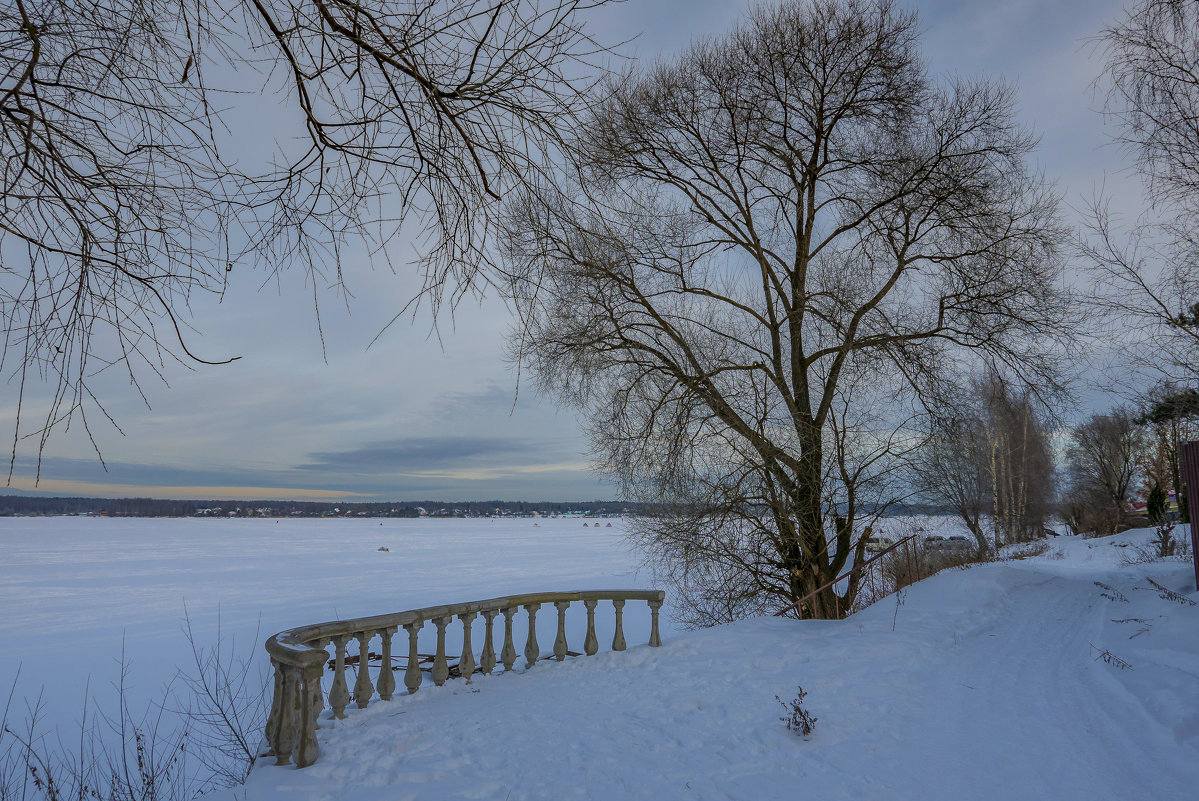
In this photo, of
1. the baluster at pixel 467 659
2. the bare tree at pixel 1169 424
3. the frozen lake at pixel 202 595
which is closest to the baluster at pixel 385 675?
the baluster at pixel 467 659

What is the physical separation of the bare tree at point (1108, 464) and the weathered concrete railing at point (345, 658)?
32971 millimetres

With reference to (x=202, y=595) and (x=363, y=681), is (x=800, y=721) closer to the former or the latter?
(x=363, y=681)

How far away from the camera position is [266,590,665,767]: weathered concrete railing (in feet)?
15.7

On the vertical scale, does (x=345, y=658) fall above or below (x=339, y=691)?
above

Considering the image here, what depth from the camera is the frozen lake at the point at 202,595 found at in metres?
16.7

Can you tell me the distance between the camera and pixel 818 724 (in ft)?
18.3

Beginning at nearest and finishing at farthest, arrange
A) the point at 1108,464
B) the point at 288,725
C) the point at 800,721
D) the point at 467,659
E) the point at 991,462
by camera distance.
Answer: the point at 288,725
the point at 800,721
the point at 467,659
the point at 991,462
the point at 1108,464

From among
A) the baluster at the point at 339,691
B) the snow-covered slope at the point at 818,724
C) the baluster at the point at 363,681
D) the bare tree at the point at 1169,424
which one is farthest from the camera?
the bare tree at the point at 1169,424

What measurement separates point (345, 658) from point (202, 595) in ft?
87.3

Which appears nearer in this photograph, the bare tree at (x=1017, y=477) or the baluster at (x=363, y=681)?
the baluster at (x=363, y=681)

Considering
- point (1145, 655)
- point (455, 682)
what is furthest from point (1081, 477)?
point (455, 682)

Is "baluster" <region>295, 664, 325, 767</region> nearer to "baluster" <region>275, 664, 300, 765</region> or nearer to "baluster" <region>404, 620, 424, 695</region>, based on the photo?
"baluster" <region>275, 664, 300, 765</region>

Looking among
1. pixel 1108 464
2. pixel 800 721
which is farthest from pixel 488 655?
pixel 1108 464

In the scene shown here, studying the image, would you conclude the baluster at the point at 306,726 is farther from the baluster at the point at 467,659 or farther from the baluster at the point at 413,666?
the baluster at the point at 467,659
